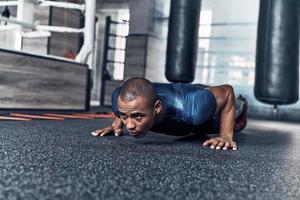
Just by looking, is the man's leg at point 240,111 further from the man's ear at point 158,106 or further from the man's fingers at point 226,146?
the man's ear at point 158,106

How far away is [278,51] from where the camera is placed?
3.09m

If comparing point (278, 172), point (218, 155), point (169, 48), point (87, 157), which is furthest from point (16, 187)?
point (169, 48)

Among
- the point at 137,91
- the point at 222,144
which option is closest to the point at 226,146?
the point at 222,144

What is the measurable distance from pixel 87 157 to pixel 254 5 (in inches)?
191

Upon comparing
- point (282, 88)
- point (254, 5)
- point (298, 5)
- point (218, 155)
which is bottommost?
point (218, 155)

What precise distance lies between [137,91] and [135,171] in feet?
1.35

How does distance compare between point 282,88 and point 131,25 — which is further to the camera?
point 131,25

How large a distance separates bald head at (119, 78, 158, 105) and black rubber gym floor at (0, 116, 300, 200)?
0.65 feet

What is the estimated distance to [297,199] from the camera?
2.60 feet

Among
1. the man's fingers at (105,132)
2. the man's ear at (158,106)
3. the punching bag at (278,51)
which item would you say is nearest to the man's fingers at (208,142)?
the man's ear at (158,106)

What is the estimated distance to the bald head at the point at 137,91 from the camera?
133cm

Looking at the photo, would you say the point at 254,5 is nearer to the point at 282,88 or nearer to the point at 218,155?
the point at 282,88

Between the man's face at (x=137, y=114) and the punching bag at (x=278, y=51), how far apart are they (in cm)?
202

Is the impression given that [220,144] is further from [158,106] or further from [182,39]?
[182,39]
